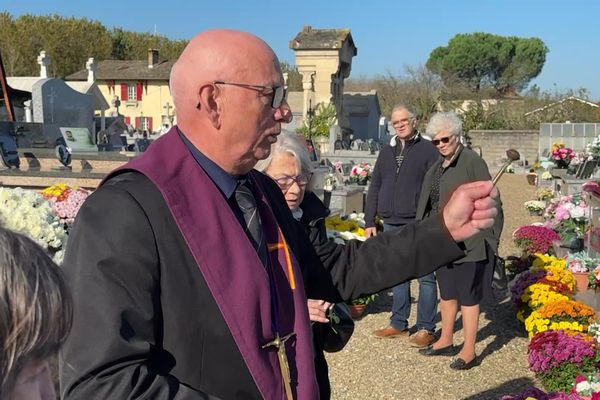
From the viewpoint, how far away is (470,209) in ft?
6.52

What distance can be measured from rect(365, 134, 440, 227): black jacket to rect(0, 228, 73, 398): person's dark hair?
500 cm

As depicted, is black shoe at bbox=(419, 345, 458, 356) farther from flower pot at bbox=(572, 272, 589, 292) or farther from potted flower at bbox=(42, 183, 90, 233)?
potted flower at bbox=(42, 183, 90, 233)

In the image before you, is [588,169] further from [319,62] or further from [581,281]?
[319,62]

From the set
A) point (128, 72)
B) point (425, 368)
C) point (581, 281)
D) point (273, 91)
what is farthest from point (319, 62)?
point (273, 91)

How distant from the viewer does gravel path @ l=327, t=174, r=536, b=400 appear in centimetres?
489

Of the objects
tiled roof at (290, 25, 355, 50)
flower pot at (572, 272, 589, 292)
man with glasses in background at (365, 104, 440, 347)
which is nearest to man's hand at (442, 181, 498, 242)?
man with glasses in background at (365, 104, 440, 347)

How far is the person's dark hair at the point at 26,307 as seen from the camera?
93 cm

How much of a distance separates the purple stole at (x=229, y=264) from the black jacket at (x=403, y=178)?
4.22m

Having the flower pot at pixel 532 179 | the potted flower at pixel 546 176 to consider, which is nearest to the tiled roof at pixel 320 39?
the flower pot at pixel 532 179

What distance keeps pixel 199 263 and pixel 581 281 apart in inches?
227

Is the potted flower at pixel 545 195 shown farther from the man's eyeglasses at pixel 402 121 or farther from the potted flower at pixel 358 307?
the man's eyeglasses at pixel 402 121

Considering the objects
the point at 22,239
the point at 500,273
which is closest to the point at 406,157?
the point at 500,273

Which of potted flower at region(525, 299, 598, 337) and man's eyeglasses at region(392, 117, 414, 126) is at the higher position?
man's eyeglasses at region(392, 117, 414, 126)

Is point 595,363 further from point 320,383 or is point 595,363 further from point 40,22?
point 40,22
